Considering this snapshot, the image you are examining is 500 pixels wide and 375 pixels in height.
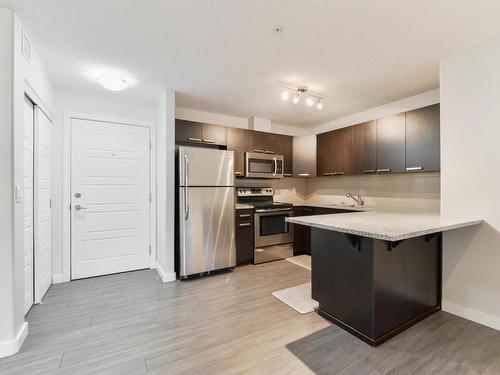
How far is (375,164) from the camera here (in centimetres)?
357

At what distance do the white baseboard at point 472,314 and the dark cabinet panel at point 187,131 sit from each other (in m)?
3.54

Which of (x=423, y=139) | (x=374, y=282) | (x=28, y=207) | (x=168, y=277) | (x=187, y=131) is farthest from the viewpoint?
(x=187, y=131)

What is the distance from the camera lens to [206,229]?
10.9 feet

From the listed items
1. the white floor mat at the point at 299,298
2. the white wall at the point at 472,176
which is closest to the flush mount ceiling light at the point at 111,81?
the white floor mat at the point at 299,298

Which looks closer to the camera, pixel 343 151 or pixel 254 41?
pixel 254 41

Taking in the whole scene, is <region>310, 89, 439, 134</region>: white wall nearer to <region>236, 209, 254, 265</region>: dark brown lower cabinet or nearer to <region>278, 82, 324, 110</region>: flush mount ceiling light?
<region>278, 82, 324, 110</region>: flush mount ceiling light

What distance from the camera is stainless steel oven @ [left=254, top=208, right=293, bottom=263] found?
3877 mm

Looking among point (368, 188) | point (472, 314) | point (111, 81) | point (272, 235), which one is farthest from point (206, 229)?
point (472, 314)

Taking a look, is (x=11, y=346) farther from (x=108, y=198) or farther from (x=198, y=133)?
(x=198, y=133)

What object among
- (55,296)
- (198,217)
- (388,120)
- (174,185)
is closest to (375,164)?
(388,120)

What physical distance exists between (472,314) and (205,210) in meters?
2.97

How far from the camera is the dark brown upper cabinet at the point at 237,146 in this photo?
3965 mm

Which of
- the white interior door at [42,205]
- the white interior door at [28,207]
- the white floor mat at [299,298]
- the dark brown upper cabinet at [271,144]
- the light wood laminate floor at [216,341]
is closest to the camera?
the light wood laminate floor at [216,341]

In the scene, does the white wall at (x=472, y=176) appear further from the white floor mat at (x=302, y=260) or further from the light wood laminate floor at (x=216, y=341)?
the white floor mat at (x=302, y=260)
